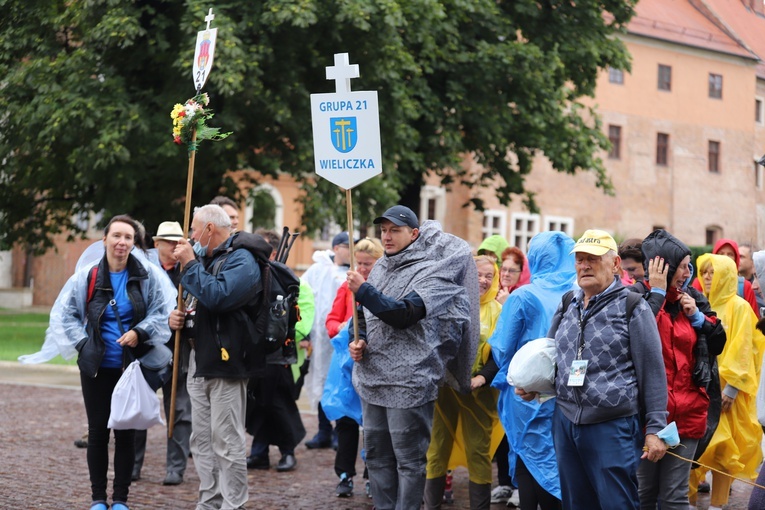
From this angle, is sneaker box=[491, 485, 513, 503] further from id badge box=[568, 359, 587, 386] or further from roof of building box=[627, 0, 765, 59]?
roof of building box=[627, 0, 765, 59]

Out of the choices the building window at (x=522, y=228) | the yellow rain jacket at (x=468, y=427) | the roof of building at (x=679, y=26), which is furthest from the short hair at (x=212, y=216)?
the roof of building at (x=679, y=26)

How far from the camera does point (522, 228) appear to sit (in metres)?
50.4

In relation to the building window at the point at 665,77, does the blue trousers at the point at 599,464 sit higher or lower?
lower

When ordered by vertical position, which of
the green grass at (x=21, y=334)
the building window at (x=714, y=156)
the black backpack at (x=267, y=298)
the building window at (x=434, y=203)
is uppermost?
the building window at (x=714, y=156)

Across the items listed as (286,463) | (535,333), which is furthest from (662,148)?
(535,333)

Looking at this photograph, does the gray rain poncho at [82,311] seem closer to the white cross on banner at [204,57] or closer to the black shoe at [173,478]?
the white cross on banner at [204,57]

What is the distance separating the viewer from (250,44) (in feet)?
71.3

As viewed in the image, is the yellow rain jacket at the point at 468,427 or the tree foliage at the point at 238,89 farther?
the tree foliage at the point at 238,89

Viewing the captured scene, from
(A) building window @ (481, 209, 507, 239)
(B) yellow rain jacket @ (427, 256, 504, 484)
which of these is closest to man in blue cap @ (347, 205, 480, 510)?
(B) yellow rain jacket @ (427, 256, 504, 484)

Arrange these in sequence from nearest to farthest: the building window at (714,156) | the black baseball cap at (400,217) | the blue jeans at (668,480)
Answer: the blue jeans at (668,480)
the black baseball cap at (400,217)
the building window at (714,156)

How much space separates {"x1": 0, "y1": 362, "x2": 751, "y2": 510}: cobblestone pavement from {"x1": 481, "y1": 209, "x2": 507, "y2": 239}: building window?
34.9 m

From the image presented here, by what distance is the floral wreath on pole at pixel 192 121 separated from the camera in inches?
310

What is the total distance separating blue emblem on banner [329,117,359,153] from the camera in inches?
298

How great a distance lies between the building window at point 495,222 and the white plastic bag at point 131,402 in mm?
40927
